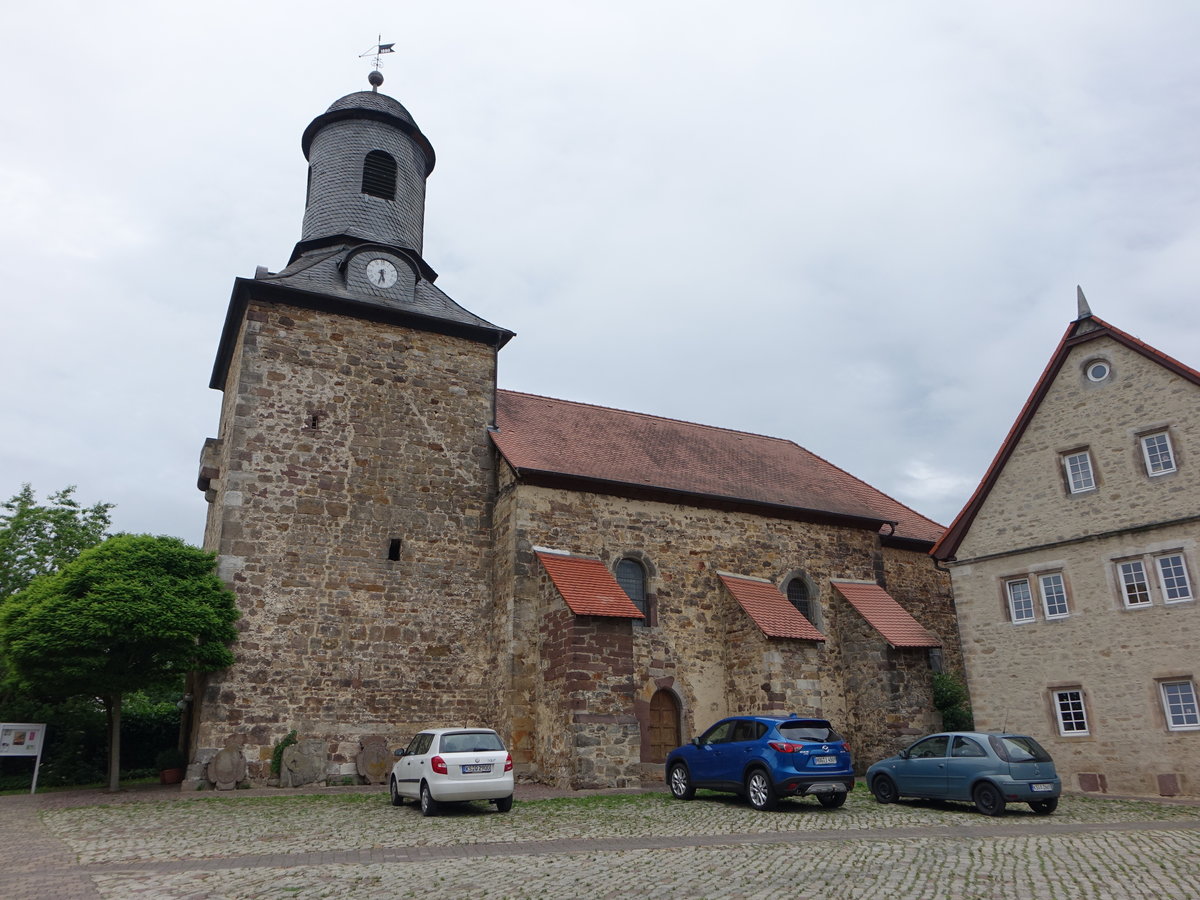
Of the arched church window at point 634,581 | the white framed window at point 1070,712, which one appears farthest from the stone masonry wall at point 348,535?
the white framed window at point 1070,712

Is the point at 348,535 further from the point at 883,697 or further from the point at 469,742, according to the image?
the point at 883,697

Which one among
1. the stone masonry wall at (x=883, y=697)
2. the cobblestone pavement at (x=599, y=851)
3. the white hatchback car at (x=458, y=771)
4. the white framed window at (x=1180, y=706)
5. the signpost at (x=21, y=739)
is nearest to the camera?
the cobblestone pavement at (x=599, y=851)

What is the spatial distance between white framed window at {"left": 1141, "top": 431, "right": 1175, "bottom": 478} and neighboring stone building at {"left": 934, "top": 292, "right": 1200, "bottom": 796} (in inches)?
0.7

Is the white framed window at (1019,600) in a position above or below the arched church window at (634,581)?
below

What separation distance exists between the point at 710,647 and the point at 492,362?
28.7 feet

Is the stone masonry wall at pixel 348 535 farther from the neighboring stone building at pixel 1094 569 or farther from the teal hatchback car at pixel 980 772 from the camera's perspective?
the neighboring stone building at pixel 1094 569

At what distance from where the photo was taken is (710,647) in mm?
19125

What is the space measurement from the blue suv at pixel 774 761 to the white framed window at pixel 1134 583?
22.9ft

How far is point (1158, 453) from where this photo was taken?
51.1ft

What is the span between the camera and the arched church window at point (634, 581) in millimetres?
18906

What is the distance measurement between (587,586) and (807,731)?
5.76 meters

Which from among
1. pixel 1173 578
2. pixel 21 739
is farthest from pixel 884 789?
pixel 21 739

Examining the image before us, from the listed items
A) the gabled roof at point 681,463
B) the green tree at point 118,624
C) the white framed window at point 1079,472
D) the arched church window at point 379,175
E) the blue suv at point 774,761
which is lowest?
the blue suv at point 774,761

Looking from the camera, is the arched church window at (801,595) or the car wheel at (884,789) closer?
the car wheel at (884,789)
